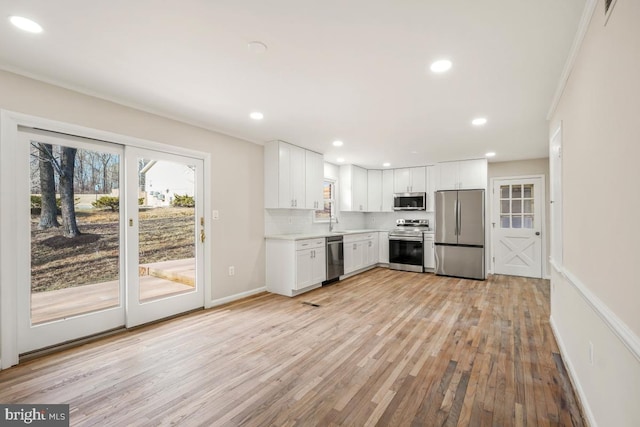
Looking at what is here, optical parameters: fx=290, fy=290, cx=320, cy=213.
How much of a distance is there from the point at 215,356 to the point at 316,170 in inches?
144

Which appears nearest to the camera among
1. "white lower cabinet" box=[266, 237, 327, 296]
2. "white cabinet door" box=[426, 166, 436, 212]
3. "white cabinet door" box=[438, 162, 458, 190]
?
"white lower cabinet" box=[266, 237, 327, 296]

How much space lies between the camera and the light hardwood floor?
1.87 m

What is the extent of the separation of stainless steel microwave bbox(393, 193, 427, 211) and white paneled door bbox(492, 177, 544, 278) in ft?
4.92

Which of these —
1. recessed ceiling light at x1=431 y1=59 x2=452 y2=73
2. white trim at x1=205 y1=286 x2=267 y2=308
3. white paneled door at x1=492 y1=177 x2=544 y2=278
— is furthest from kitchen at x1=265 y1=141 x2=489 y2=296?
recessed ceiling light at x1=431 y1=59 x2=452 y2=73

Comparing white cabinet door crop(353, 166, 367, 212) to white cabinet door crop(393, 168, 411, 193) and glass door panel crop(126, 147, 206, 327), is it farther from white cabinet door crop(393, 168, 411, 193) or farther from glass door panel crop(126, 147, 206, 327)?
glass door panel crop(126, 147, 206, 327)

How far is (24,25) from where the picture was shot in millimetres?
1864

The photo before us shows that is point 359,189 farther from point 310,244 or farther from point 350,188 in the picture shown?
point 310,244

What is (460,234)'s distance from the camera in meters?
5.90

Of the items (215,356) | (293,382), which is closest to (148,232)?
(215,356)

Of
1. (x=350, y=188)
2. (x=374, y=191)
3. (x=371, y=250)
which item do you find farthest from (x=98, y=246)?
(x=374, y=191)

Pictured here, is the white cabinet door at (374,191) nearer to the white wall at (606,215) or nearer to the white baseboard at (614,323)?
the white wall at (606,215)

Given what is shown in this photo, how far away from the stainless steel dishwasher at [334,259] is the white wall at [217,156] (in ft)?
4.00

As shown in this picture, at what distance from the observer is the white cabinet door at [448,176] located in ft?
20.1

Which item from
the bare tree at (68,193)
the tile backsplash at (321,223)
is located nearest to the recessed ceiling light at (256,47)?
the bare tree at (68,193)
